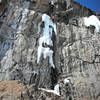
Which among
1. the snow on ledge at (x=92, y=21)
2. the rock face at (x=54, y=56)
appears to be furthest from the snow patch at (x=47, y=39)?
the snow on ledge at (x=92, y=21)

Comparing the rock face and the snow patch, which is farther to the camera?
the snow patch

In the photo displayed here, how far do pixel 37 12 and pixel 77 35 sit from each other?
15.1 ft

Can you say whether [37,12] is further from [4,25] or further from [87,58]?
[87,58]

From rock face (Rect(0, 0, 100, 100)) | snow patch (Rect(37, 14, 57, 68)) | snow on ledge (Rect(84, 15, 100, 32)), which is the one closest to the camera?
rock face (Rect(0, 0, 100, 100))

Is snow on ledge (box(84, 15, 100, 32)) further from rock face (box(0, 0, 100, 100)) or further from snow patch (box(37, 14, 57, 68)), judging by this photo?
snow patch (box(37, 14, 57, 68))

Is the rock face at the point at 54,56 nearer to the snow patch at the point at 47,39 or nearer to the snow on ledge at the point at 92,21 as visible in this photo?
the snow patch at the point at 47,39

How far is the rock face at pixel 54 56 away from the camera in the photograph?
9.29m

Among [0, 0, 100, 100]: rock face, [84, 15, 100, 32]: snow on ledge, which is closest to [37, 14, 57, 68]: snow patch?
[0, 0, 100, 100]: rock face

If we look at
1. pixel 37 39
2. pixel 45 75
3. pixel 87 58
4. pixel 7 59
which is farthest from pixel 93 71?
pixel 7 59

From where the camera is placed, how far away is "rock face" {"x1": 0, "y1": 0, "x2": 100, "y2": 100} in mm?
9289

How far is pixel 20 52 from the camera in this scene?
A: 10375 millimetres

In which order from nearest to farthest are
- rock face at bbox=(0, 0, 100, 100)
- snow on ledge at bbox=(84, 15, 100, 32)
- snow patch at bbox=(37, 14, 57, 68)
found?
rock face at bbox=(0, 0, 100, 100) → snow patch at bbox=(37, 14, 57, 68) → snow on ledge at bbox=(84, 15, 100, 32)

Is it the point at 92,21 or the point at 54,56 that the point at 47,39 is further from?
the point at 92,21

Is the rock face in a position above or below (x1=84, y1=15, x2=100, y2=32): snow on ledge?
below
